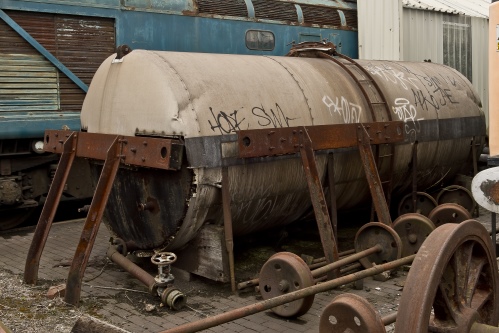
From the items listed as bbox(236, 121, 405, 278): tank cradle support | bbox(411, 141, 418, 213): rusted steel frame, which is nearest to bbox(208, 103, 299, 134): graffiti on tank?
bbox(236, 121, 405, 278): tank cradle support

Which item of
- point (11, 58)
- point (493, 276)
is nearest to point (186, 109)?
point (493, 276)

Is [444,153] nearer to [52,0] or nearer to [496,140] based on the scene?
[496,140]

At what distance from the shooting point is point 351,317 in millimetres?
3664

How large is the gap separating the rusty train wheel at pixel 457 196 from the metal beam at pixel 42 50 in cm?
532

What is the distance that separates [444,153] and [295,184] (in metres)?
2.89

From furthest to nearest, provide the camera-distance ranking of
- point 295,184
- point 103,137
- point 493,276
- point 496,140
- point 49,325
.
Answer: point 295,184
point 103,137
point 49,325
point 496,140
point 493,276

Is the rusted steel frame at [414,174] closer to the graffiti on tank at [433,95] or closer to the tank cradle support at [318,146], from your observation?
the graffiti on tank at [433,95]

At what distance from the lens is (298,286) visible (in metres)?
5.13

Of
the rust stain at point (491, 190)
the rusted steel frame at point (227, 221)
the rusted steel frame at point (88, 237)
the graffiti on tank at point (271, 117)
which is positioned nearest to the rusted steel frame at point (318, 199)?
the graffiti on tank at point (271, 117)

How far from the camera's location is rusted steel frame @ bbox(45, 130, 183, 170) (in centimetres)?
534

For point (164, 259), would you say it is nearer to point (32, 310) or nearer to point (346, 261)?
point (32, 310)

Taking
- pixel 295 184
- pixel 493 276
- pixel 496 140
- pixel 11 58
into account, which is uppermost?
pixel 11 58

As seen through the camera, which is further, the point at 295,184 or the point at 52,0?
the point at 52,0

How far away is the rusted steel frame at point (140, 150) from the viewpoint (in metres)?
5.34
